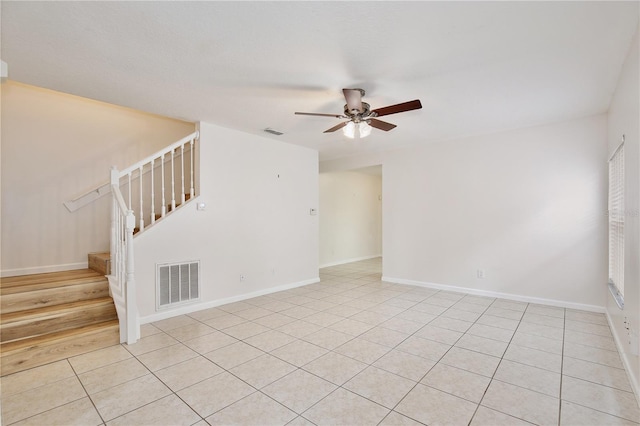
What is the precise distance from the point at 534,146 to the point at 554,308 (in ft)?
7.41

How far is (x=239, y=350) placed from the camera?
281 centimetres

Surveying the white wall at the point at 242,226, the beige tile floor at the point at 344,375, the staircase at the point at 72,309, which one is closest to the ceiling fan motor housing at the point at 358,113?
the white wall at the point at 242,226

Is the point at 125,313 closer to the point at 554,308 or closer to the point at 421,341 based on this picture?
the point at 421,341

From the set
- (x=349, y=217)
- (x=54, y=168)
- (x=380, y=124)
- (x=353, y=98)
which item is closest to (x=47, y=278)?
(x=54, y=168)

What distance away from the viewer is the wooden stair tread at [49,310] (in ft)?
8.82

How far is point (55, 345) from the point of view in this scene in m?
2.62

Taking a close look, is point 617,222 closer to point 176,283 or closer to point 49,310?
point 176,283

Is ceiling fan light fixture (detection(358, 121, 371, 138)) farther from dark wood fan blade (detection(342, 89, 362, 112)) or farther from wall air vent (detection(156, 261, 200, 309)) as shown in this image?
wall air vent (detection(156, 261, 200, 309))

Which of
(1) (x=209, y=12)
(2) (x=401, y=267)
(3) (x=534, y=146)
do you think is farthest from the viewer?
(2) (x=401, y=267)

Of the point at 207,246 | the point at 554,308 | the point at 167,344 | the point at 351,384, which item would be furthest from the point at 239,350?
the point at 554,308

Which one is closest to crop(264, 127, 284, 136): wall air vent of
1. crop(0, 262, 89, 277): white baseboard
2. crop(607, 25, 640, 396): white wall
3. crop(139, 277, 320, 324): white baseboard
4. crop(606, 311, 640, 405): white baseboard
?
crop(139, 277, 320, 324): white baseboard

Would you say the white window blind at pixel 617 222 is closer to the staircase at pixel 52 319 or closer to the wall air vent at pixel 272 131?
the wall air vent at pixel 272 131

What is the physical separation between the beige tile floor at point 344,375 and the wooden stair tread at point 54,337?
0.21 metres

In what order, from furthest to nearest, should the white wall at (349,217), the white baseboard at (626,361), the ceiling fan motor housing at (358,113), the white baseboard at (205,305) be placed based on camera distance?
the white wall at (349,217), the white baseboard at (205,305), the ceiling fan motor housing at (358,113), the white baseboard at (626,361)
